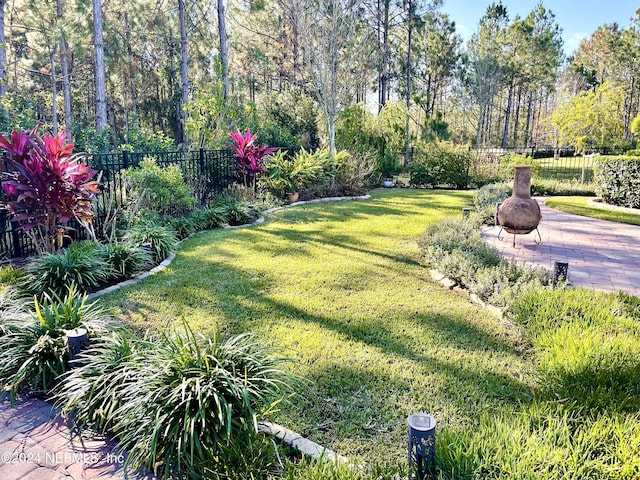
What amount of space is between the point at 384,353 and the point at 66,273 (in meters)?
3.22

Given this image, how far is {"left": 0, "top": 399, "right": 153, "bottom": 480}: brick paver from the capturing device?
6.54 feet

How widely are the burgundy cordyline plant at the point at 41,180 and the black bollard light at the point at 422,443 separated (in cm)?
437

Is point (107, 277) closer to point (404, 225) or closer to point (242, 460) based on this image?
point (242, 460)

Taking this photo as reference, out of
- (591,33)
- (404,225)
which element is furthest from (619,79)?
(404,225)

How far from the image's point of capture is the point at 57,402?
96.0 inches

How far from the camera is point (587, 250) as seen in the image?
5.91 metres

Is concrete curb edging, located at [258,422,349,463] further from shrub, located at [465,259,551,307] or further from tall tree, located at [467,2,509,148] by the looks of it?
tall tree, located at [467,2,509,148]

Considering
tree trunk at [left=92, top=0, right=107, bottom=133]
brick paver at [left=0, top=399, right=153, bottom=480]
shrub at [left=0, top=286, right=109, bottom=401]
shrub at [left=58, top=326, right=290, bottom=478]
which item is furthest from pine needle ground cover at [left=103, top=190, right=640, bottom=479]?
tree trunk at [left=92, top=0, right=107, bottom=133]

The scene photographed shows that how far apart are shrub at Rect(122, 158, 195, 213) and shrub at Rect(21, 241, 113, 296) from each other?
6.67 ft

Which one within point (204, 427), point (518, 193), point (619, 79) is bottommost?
point (204, 427)

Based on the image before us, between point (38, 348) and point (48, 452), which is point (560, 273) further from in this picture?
point (38, 348)

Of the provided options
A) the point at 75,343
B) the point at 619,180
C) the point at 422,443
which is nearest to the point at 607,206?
the point at 619,180

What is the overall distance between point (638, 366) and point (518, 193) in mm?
3760

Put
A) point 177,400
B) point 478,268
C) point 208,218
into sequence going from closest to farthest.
Answer: 1. point 177,400
2. point 478,268
3. point 208,218
